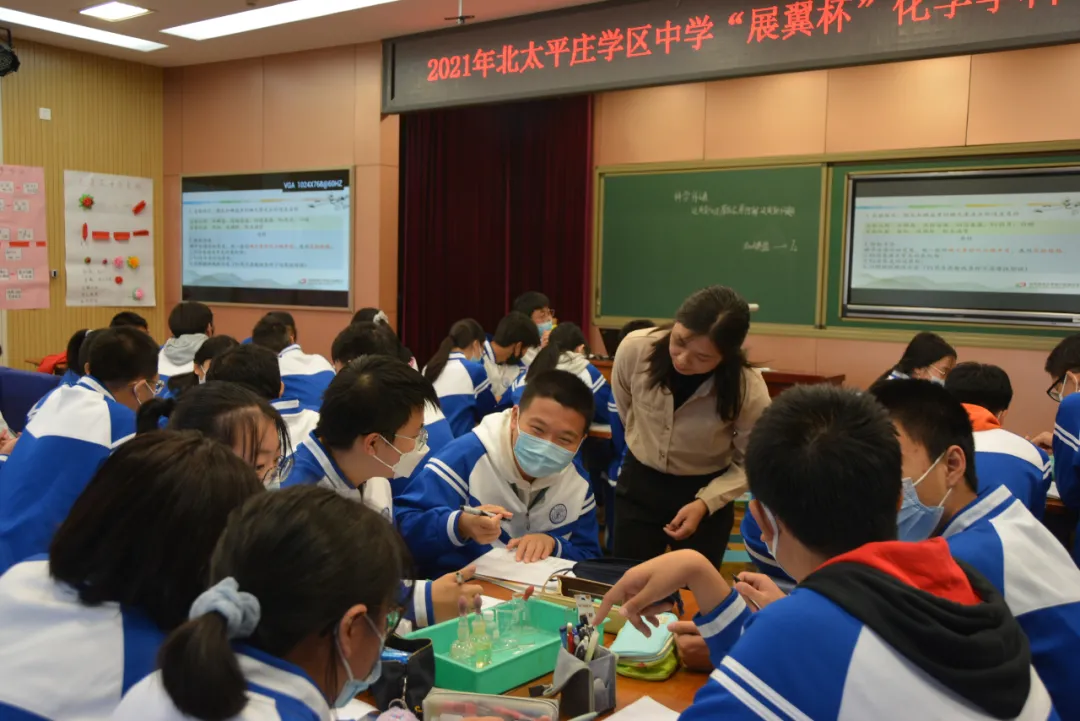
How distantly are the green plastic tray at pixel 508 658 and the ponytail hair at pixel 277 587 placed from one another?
0.51 m

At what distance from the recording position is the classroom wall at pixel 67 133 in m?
6.53

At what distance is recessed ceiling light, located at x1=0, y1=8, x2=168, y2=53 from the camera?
5844mm

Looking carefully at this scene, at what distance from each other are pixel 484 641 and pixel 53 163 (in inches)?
253

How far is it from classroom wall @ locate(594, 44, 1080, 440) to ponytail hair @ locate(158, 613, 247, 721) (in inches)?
217

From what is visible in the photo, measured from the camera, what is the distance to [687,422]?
2785mm

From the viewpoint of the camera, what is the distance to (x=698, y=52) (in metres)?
3.40

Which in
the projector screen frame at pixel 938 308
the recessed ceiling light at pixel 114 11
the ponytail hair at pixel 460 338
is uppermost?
the recessed ceiling light at pixel 114 11

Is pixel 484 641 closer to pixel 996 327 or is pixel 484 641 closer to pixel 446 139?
pixel 996 327

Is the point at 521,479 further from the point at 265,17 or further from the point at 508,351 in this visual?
the point at 265,17

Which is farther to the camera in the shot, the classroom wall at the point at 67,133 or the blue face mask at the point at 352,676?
the classroom wall at the point at 67,133

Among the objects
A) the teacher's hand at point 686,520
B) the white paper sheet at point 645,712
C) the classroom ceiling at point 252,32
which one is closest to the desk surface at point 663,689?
the white paper sheet at point 645,712

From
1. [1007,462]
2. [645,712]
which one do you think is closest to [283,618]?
[645,712]

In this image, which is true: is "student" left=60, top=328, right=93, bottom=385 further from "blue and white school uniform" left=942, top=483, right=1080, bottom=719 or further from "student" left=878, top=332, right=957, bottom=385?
"student" left=878, top=332, right=957, bottom=385

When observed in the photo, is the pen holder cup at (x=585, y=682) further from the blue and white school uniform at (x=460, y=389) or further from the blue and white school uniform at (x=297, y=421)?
the blue and white school uniform at (x=460, y=389)
